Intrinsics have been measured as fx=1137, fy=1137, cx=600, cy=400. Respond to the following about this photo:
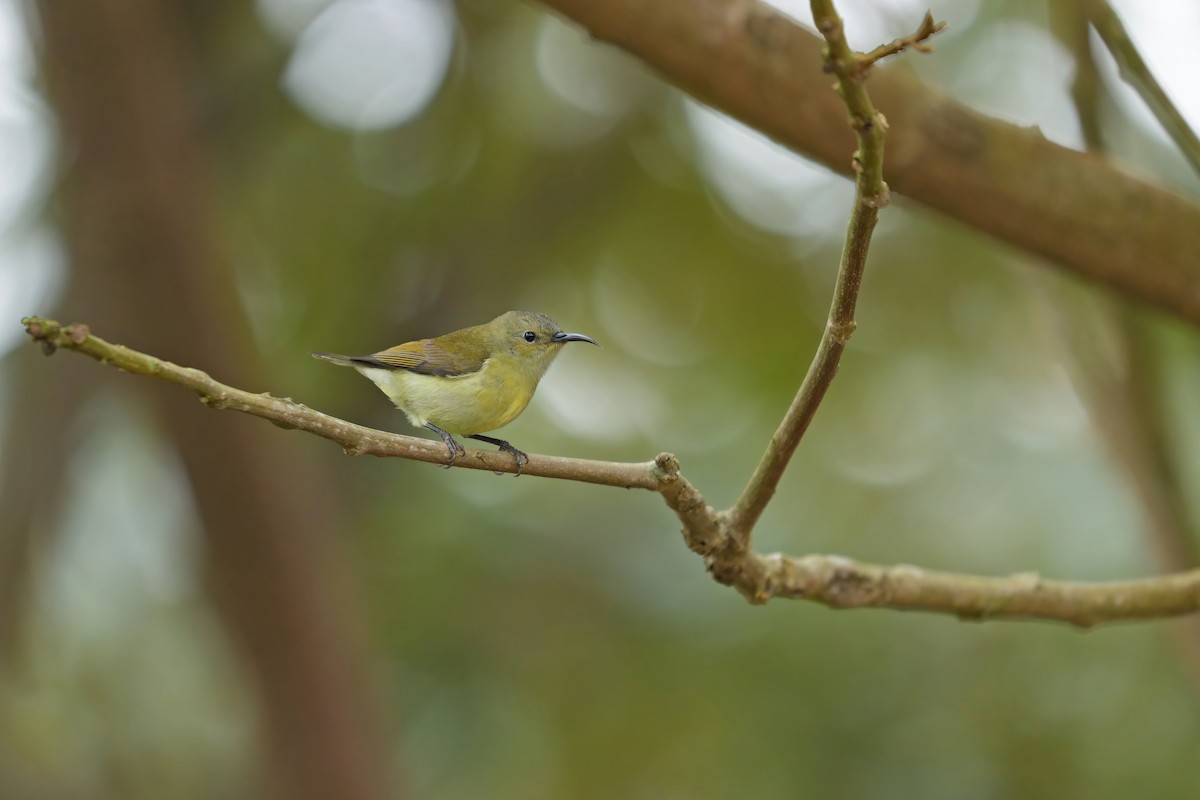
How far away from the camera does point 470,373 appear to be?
259cm

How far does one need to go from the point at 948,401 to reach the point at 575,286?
2116 mm

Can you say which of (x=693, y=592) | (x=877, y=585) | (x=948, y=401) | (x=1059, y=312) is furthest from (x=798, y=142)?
(x=948, y=401)

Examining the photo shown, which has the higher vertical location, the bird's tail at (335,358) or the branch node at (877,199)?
the bird's tail at (335,358)

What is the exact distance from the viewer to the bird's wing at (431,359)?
2590 mm

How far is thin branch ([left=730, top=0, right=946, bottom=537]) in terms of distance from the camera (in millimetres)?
1207

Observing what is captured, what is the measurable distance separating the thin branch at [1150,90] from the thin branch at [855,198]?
5.22 feet

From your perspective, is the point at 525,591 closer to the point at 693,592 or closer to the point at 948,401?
the point at 693,592

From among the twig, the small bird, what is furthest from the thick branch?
the twig

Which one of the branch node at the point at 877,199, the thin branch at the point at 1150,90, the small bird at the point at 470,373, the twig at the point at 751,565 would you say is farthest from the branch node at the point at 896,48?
the thin branch at the point at 1150,90

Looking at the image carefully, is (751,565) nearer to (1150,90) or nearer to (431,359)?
(431,359)

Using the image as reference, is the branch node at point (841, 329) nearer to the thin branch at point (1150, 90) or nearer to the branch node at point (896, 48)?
the branch node at point (896, 48)

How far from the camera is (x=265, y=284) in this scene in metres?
5.53

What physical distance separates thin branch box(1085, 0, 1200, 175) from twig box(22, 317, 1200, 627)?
41.3 inches

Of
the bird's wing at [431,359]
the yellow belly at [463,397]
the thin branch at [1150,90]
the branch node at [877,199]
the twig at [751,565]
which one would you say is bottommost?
the twig at [751,565]
